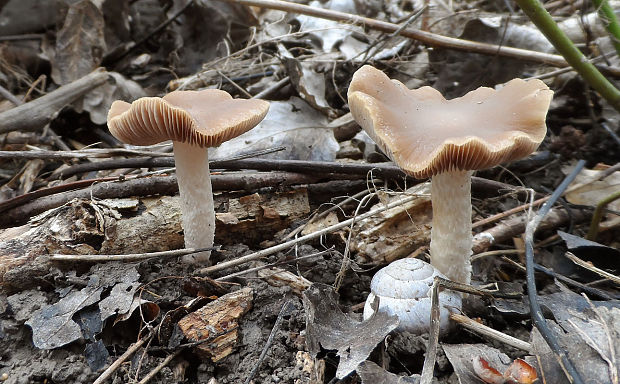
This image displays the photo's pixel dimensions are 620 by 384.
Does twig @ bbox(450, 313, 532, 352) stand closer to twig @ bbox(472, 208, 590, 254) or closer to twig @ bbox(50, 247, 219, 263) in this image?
twig @ bbox(472, 208, 590, 254)

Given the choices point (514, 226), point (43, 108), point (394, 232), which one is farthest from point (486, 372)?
point (43, 108)

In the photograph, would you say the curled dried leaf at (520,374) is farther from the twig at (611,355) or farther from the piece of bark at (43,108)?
the piece of bark at (43,108)

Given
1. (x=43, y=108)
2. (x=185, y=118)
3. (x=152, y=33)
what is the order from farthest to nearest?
(x=152, y=33)
(x=43, y=108)
(x=185, y=118)

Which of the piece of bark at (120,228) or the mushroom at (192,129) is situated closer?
the mushroom at (192,129)

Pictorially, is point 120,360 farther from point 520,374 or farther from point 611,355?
point 611,355

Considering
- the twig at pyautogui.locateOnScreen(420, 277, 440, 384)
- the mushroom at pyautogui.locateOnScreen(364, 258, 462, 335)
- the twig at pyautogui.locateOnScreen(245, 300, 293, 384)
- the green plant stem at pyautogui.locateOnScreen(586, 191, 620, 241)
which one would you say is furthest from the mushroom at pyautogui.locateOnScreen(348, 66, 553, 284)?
the green plant stem at pyautogui.locateOnScreen(586, 191, 620, 241)

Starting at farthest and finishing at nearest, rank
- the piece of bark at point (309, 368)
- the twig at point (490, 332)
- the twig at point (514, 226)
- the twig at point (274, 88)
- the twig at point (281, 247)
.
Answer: the twig at point (274, 88), the twig at point (514, 226), the twig at point (281, 247), the twig at point (490, 332), the piece of bark at point (309, 368)

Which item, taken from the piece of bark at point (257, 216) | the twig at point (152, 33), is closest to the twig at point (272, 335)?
the piece of bark at point (257, 216)
